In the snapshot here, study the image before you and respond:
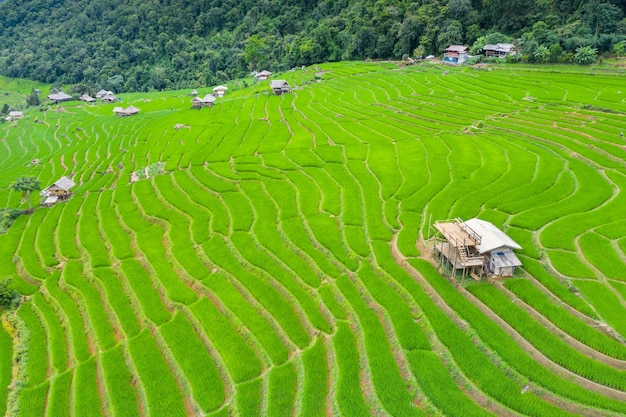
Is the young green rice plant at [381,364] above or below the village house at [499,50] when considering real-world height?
below

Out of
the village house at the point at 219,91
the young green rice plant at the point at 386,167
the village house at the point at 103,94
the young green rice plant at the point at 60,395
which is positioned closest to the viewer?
the young green rice plant at the point at 60,395

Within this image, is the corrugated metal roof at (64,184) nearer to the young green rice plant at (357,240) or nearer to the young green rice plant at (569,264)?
the young green rice plant at (357,240)

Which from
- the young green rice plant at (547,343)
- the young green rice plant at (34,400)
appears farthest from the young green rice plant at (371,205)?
the young green rice plant at (34,400)

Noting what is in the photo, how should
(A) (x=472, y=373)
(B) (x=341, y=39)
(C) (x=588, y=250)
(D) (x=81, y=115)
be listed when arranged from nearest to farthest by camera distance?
(A) (x=472, y=373), (C) (x=588, y=250), (D) (x=81, y=115), (B) (x=341, y=39)

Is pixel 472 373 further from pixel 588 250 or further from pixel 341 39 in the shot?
pixel 341 39

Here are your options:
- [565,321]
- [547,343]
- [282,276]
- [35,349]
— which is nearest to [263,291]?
[282,276]

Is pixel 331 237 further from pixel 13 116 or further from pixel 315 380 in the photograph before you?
pixel 13 116

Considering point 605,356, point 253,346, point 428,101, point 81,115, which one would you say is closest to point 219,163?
point 253,346
